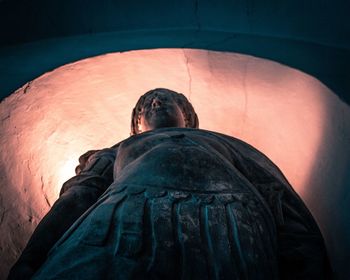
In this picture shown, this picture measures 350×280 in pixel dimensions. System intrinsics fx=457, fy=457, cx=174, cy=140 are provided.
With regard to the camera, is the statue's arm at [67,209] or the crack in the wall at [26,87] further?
the crack in the wall at [26,87]

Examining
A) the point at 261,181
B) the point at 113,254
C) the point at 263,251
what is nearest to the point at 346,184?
the point at 261,181

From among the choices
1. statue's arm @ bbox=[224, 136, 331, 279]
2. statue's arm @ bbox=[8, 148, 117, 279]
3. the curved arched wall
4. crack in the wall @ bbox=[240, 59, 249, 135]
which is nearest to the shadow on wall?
the curved arched wall

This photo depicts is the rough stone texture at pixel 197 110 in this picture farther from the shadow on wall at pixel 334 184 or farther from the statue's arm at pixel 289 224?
the statue's arm at pixel 289 224

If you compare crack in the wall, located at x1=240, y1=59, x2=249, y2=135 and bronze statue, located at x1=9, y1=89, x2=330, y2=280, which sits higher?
crack in the wall, located at x1=240, y1=59, x2=249, y2=135

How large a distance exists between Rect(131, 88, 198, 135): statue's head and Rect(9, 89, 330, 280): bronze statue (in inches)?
17.4

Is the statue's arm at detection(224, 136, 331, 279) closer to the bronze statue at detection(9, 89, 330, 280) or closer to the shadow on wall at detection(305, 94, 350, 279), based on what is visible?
the bronze statue at detection(9, 89, 330, 280)

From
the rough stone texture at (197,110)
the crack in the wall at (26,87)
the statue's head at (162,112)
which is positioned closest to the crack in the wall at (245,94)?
the rough stone texture at (197,110)

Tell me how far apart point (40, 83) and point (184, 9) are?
1.01 meters

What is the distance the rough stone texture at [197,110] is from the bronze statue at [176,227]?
0.50 meters

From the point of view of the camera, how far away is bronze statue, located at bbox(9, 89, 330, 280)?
1.19m

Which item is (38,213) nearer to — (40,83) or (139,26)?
(40,83)

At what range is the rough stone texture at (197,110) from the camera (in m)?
2.26

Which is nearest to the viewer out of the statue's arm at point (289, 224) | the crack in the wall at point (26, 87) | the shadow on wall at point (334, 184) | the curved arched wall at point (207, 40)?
the statue's arm at point (289, 224)

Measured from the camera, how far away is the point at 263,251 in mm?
1323
